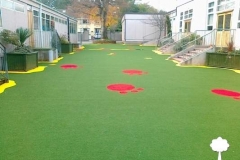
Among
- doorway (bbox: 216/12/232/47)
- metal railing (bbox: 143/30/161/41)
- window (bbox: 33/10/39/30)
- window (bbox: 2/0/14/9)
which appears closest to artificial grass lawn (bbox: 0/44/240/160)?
window (bbox: 2/0/14/9)

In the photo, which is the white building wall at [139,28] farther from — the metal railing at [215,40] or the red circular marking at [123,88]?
the red circular marking at [123,88]

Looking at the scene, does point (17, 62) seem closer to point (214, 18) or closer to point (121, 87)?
point (121, 87)

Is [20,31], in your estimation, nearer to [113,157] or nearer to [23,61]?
[23,61]

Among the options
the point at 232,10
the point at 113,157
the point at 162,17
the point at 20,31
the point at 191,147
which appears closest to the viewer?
the point at 113,157

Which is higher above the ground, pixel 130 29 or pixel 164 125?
pixel 130 29

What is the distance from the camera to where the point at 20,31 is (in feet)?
34.2

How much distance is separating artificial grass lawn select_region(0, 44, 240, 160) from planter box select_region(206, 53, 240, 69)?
3943mm

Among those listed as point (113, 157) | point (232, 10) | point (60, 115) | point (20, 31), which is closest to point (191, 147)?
point (113, 157)

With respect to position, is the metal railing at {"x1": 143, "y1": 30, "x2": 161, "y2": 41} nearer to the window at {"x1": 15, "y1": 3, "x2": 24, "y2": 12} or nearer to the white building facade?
the white building facade

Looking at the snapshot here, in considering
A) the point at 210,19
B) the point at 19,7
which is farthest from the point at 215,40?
the point at 19,7

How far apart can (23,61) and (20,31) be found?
5.50 ft

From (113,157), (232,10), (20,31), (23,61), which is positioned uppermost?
(232,10)

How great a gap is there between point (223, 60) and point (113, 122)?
8703 mm

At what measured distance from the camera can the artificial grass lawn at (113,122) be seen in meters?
3.24
